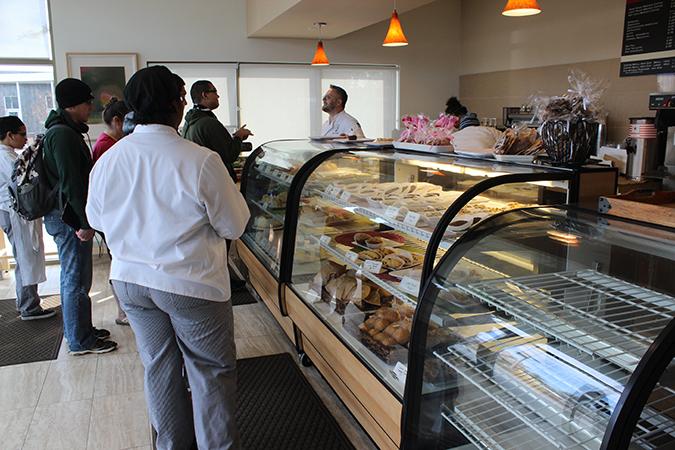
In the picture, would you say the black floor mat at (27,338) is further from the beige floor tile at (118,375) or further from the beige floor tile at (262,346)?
the beige floor tile at (262,346)

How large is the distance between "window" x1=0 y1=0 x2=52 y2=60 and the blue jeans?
3.92 metres

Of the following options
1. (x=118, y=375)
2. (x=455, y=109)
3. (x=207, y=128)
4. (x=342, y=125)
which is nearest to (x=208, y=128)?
(x=207, y=128)

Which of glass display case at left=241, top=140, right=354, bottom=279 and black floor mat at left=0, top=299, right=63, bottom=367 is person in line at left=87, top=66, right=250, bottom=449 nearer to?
glass display case at left=241, top=140, right=354, bottom=279

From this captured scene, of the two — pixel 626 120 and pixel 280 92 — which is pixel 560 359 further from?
pixel 280 92

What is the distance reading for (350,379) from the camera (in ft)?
8.46

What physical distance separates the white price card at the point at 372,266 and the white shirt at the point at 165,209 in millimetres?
834

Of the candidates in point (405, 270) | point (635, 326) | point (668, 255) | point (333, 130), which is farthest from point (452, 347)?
point (333, 130)

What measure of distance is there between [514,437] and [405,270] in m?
1.13

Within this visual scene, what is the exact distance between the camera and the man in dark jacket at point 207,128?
171 inches

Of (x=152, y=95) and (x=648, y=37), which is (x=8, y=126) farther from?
(x=648, y=37)

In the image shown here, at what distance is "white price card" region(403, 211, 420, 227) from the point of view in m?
2.35

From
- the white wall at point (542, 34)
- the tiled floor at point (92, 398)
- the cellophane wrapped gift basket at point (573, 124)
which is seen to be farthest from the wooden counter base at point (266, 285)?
the white wall at point (542, 34)

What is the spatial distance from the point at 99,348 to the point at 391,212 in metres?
2.37

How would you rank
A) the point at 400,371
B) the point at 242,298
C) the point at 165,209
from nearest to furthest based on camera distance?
the point at 165,209 → the point at 400,371 → the point at 242,298
